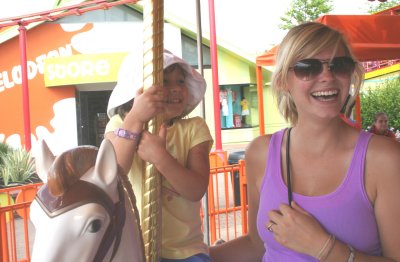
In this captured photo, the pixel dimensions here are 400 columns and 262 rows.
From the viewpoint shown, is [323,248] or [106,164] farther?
[323,248]

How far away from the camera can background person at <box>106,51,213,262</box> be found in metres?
1.21

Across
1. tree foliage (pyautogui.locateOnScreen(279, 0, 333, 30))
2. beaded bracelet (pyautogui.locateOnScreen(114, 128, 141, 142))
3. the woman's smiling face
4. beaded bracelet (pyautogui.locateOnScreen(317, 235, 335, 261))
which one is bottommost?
beaded bracelet (pyautogui.locateOnScreen(317, 235, 335, 261))

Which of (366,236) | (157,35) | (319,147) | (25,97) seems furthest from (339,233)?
(25,97)

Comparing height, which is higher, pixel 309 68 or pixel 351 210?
pixel 309 68

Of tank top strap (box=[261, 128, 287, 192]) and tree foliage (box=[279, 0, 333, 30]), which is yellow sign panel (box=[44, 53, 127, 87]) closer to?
tank top strap (box=[261, 128, 287, 192])

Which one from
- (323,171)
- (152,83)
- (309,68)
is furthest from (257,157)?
(152,83)

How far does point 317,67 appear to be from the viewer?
124 cm

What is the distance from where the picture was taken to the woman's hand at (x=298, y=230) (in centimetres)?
114

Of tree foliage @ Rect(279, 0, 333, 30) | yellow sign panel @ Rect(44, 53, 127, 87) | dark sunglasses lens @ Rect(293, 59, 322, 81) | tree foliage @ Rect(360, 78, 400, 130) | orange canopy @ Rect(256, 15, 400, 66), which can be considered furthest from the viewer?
tree foliage @ Rect(279, 0, 333, 30)

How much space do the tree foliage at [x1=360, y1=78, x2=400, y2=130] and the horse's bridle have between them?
1608 cm

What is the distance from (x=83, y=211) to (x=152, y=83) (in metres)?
0.45

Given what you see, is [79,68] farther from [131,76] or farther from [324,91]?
[324,91]

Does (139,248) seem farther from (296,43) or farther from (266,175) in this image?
(296,43)

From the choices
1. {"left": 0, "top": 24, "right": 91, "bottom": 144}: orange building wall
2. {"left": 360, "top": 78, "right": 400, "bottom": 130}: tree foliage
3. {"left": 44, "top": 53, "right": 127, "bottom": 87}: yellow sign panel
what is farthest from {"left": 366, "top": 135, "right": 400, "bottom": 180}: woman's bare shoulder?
{"left": 360, "top": 78, "right": 400, "bottom": 130}: tree foliage
